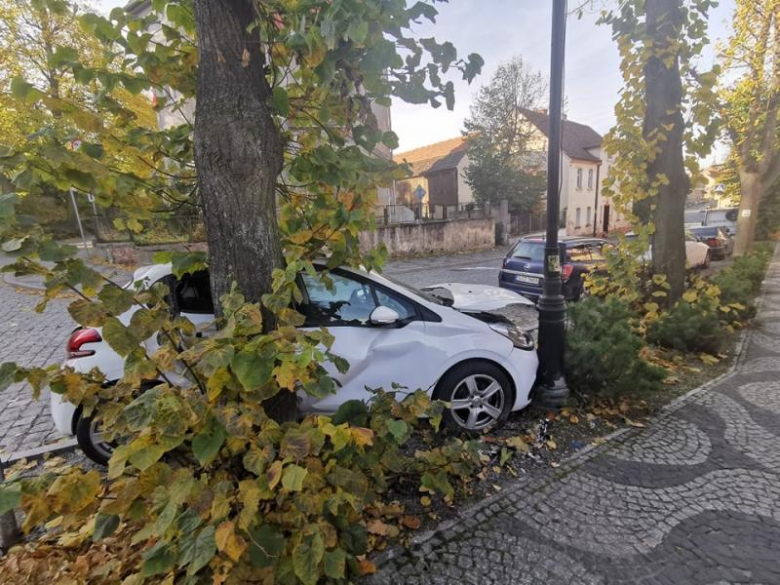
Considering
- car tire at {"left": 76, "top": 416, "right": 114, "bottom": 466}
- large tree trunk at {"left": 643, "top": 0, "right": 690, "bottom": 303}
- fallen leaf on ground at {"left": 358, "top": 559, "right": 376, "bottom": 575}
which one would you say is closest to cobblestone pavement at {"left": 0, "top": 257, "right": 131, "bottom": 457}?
car tire at {"left": 76, "top": 416, "right": 114, "bottom": 466}

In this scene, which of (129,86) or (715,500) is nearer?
(129,86)

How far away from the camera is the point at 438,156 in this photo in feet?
110

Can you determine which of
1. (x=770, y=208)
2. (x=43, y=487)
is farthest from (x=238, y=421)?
(x=770, y=208)

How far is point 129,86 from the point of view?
2.20 metres

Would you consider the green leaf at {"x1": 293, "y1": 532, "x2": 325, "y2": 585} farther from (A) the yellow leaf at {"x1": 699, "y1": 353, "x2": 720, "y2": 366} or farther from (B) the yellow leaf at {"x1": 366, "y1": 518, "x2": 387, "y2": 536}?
(A) the yellow leaf at {"x1": 699, "y1": 353, "x2": 720, "y2": 366}

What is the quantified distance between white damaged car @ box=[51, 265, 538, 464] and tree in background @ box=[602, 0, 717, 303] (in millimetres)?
3707

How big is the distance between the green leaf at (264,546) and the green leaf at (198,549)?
0.59 feet

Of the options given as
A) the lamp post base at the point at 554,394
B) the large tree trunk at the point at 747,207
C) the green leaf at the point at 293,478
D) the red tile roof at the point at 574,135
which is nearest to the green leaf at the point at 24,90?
the green leaf at the point at 293,478

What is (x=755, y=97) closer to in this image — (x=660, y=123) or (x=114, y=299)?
(x=660, y=123)

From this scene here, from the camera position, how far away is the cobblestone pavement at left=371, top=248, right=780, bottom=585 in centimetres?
223

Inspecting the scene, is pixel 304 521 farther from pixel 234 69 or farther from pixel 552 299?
pixel 552 299

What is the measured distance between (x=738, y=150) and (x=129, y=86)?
1411 cm

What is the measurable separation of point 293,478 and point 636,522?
2.24m

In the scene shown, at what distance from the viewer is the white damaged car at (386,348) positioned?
3135 mm
